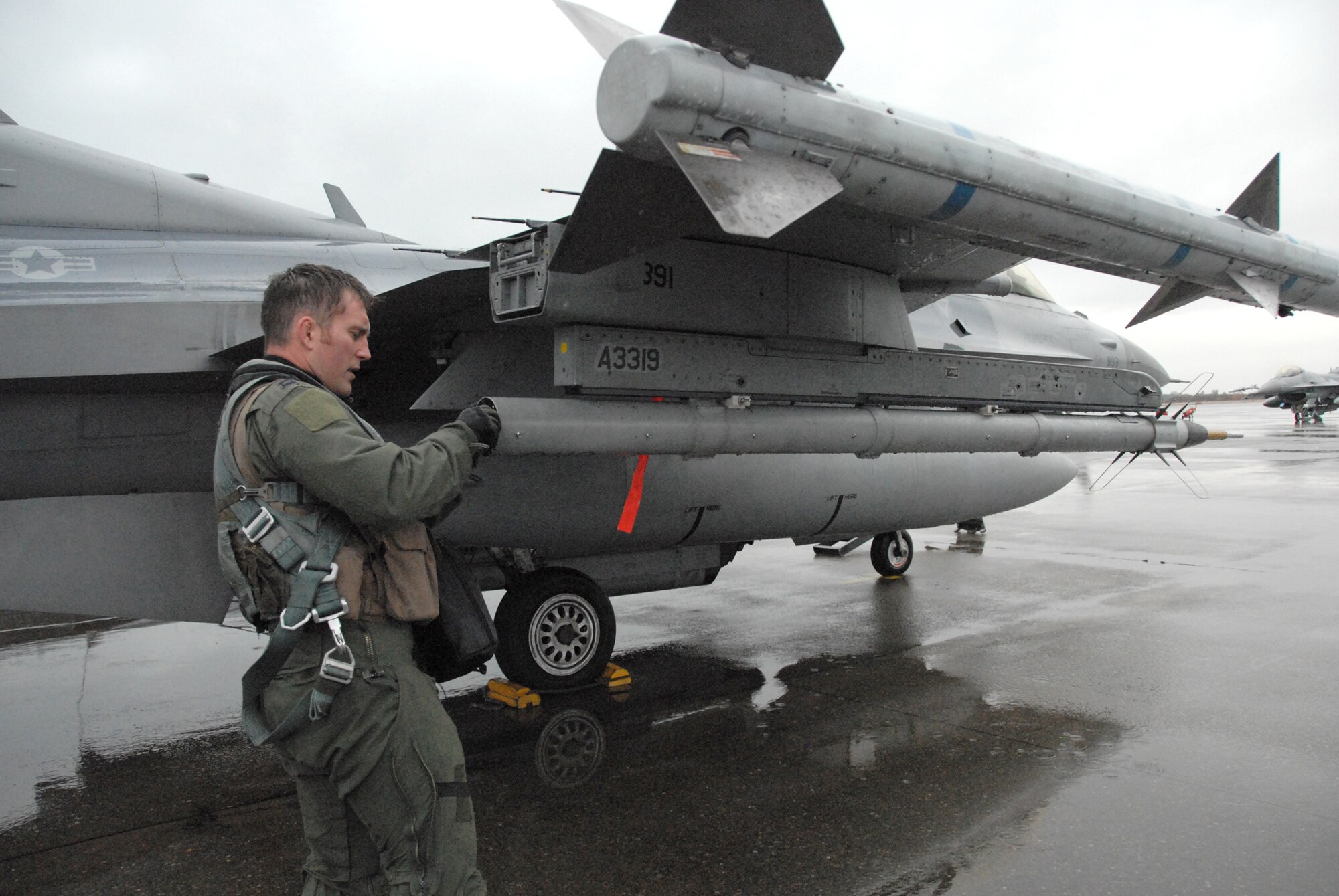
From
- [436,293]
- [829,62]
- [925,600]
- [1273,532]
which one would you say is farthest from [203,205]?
[1273,532]

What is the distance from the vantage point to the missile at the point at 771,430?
4258mm

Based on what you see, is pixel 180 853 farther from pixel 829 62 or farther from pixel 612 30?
pixel 829 62

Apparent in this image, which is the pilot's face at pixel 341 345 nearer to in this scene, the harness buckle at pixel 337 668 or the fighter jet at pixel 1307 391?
the harness buckle at pixel 337 668

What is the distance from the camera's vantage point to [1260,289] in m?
5.63

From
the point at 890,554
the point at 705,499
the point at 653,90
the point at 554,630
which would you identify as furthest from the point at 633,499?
the point at 890,554

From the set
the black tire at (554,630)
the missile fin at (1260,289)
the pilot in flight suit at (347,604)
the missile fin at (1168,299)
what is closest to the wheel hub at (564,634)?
the black tire at (554,630)

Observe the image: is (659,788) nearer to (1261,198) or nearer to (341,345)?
(341,345)

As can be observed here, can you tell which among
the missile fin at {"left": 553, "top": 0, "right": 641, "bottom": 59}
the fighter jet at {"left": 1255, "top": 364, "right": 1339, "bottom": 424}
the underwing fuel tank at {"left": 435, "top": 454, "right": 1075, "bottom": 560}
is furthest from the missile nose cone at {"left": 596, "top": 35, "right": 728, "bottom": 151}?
the fighter jet at {"left": 1255, "top": 364, "right": 1339, "bottom": 424}

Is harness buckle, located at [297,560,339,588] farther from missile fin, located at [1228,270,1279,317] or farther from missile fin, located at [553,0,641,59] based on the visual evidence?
missile fin, located at [1228,270,1279,317]

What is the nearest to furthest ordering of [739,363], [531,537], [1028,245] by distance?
[1028,245] < [739,363] < [531,537]

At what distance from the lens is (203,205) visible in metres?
5.84

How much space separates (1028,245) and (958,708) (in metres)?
2.79

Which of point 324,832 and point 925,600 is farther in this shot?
point 925,600

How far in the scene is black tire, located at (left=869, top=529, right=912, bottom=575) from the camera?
32.4 feet
